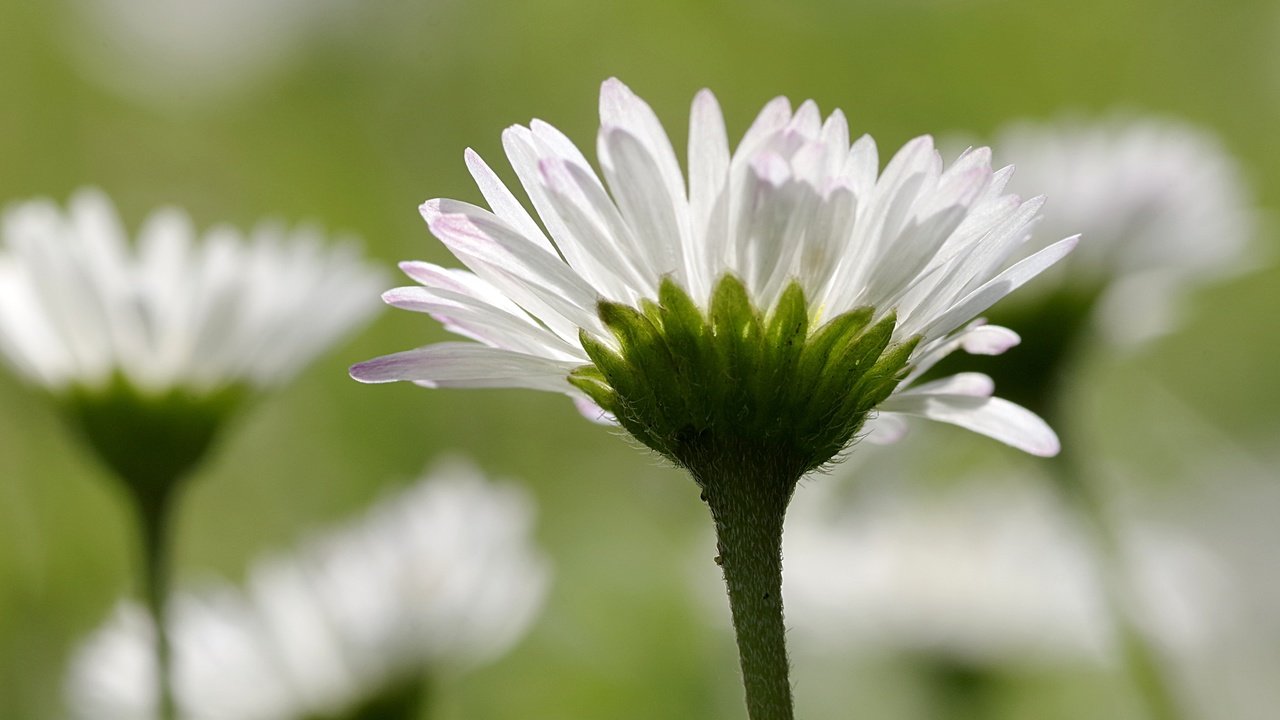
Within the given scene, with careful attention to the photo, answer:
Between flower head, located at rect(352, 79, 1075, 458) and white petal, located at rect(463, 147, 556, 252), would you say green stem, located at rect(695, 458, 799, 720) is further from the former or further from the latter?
white petal, located at rect(463, 147, 556, 252)

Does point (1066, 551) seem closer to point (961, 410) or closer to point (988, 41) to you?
point (961, 410)

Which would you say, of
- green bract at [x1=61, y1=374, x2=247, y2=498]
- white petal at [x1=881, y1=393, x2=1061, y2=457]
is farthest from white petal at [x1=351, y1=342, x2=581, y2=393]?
green bract at [x1=61, y1=374, x2=247, y2=498]

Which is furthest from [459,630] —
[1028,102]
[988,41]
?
[988,41]

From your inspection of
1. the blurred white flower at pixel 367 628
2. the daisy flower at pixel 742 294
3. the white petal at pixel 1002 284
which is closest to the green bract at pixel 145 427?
the blurred white flower at pixel 367 628

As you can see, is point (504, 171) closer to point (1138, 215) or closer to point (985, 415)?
point (1138, 215)

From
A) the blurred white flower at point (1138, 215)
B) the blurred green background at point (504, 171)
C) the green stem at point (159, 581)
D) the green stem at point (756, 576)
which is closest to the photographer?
the green stem at point (756, 576)

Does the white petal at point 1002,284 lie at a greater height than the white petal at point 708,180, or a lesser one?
lesser

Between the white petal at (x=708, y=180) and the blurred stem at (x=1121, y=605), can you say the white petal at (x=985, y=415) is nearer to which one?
the white petal at (x=708, y=180)

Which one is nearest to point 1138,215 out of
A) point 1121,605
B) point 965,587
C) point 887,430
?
point 1121,605
